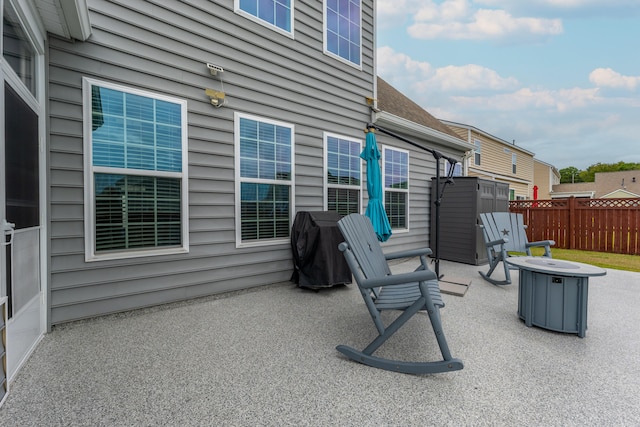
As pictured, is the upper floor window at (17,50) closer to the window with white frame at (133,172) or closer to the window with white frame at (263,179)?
the window with white frame at (133,172)

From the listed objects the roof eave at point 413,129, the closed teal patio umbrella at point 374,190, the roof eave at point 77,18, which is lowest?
the closed teal patio umbrella at point 374,190

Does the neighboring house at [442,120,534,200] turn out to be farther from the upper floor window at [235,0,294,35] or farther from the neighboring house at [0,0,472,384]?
the upper floor window at [235,0,294,35]

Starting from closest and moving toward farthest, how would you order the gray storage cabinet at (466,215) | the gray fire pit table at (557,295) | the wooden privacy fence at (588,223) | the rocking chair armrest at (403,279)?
the rocking chair armrest at (403,279) < the gray fire pit table at (557,295) < the gray storage cabinet at (466,215) < the wooden privacy fence at (588,223)

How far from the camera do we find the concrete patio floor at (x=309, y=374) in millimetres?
1433

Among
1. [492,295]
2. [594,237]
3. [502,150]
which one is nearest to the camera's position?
[492,295]

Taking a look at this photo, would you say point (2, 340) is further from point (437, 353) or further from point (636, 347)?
point (636, 347)

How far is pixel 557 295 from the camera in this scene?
2.40 m

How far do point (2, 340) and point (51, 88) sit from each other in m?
2.11

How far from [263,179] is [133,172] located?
149 cm

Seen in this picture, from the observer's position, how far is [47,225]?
2402mm

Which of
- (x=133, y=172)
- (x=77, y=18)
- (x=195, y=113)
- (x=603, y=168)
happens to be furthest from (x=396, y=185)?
(x=603, y=168)

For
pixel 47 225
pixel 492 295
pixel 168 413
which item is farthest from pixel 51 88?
pixel 492 295

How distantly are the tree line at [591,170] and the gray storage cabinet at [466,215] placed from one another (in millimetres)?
50807

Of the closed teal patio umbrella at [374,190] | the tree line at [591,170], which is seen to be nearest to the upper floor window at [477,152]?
the closed teal patio umbrella at [374,190]
